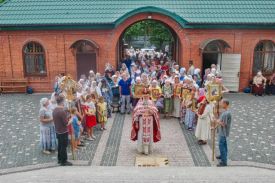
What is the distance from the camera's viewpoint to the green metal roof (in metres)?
17.6

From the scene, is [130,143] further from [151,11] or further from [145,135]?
[151,11]

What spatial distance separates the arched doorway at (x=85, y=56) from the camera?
721 inches

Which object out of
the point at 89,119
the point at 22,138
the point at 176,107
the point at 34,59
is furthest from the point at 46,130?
the point at 34,59

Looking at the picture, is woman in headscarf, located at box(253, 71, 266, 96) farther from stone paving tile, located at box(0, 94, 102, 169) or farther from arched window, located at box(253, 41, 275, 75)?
stone paving tile, located at box(0, 94, 102, 169)

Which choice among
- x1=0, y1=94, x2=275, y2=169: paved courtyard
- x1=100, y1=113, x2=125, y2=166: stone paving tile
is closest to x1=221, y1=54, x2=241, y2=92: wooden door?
x1=0, y1=94, x2=275, y2=169: paved courtyard

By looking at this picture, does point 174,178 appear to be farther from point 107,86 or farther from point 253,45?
point 253,45

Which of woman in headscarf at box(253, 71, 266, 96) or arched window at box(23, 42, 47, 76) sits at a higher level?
arched window at box(23, 42, 47, 76)

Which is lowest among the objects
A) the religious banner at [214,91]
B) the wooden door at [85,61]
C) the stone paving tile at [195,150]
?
the stone paving tile at [195,150]

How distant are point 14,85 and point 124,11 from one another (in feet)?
24.7

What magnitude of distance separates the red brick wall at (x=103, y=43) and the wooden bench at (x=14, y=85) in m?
0.41

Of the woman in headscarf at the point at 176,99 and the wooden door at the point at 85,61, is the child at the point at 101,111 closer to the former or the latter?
the woman in headscarf at the point at 176,99

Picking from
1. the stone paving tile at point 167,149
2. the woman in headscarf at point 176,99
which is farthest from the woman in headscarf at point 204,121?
the woman in headscarf at point 176,99

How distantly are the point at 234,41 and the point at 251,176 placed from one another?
11790 millimetres

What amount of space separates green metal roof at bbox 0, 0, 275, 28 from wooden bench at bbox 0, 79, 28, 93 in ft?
10.2
